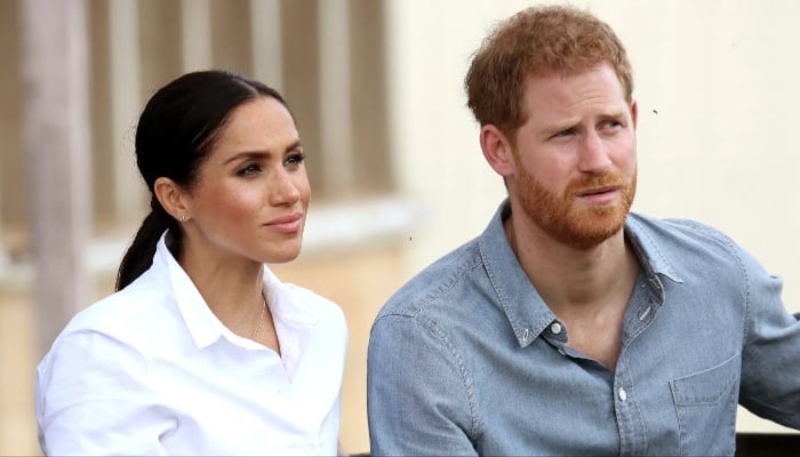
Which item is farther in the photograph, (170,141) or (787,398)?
(787,398)

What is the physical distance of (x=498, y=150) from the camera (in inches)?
112

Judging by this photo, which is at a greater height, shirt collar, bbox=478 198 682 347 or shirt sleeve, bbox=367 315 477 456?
shirt collar, bbox=478 198 682 347

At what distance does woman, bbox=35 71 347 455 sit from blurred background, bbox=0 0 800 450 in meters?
1.11

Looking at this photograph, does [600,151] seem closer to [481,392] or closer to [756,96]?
[481,392]

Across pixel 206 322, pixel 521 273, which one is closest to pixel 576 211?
pixel 521 273

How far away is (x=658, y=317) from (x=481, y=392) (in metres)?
0.31

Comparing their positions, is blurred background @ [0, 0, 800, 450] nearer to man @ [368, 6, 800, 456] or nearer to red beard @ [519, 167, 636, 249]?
man @ [368, 6, 800, 456]

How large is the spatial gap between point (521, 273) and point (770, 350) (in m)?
0.43

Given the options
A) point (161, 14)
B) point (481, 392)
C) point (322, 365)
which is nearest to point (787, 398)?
point (481, 392)

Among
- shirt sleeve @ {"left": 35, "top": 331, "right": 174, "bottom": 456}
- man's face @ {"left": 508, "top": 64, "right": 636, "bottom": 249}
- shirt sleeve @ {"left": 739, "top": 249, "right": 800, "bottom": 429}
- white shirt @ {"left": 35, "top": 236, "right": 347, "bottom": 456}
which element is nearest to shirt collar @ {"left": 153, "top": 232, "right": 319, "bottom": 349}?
white shirt @ {"left": 35, "top": 236, "right": 347, "bottom": 456}

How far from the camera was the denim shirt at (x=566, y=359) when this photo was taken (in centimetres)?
271

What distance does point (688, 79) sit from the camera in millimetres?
3758

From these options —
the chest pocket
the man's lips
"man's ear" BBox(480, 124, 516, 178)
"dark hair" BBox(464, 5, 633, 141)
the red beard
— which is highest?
"dark hair" BBox(464, 5, 633, 141)

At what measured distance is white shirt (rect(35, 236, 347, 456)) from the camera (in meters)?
2.51
